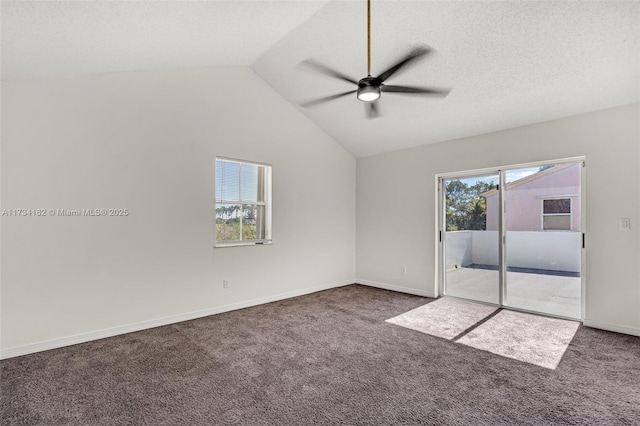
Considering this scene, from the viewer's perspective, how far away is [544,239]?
414cm

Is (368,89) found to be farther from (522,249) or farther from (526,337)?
Answer: (522,249)

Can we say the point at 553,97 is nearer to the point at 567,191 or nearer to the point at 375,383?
the point at 567,191

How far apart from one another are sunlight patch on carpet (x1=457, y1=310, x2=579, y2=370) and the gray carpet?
0.12 meters

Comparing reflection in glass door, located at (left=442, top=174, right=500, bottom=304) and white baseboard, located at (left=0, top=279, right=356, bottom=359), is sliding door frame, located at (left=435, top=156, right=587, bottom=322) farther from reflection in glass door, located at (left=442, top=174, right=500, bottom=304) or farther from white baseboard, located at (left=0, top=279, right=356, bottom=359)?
white baseboard, located at (left=0, top=279, right=356, bottom=359)

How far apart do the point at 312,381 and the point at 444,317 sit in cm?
230

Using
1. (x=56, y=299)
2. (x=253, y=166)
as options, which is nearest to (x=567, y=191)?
(x=253, y=166)

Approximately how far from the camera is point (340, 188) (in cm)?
594

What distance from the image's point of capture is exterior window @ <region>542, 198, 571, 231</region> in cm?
394

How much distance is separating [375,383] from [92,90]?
13.0ft

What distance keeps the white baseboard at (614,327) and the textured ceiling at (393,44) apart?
96.9 inches

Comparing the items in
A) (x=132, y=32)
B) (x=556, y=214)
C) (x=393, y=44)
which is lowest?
(x=556, y=214)

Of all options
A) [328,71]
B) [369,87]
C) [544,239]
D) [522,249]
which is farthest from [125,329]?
[544,239]

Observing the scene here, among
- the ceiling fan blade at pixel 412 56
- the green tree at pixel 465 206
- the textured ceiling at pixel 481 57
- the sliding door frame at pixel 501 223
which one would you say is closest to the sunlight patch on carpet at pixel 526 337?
the sliding door frame at pixel 501 223

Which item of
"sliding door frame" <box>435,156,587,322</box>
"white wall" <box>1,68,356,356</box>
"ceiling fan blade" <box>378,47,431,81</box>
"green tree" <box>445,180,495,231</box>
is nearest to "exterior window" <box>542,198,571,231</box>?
"sliding door frame" <box>435,156,587,322</box>
